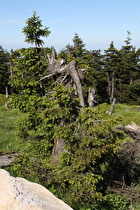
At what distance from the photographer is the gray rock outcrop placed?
16.7ft

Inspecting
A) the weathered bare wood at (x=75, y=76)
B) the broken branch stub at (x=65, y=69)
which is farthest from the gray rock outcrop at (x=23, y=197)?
the weathered bare wood at (x=75, y=76)

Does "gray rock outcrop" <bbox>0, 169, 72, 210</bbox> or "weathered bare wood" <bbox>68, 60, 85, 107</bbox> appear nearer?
"gray rock outcrop" <bbox>0, 169, 72, 210</bbox>

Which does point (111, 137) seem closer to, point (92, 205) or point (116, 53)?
point (92, 205)

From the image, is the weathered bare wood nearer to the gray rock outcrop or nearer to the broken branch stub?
the broken branch stub

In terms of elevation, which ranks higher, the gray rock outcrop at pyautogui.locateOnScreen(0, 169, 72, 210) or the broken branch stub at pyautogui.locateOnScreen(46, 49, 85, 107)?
the broken branch stub at pyautogui.locateOnScreen(46, 49, 85, 107)

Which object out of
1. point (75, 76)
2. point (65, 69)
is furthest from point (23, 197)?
point (65, 69)

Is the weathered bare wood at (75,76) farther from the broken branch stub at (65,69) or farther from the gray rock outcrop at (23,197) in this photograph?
the gray rock outcrop at (23,197)

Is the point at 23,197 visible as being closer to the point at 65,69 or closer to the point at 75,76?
the point at 75,76

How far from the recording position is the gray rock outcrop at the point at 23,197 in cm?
508

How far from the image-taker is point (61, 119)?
31.1 ft

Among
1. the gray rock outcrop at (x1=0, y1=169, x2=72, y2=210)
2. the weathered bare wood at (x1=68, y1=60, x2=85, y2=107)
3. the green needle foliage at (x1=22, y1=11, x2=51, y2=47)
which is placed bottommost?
the gray rock outcrop at (x1=0, y1=169, x2=72, y2=210)

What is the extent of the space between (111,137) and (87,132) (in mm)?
989

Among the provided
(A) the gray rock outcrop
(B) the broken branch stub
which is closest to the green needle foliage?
(B) the broken branch stub

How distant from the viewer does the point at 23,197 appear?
5.37 metres
